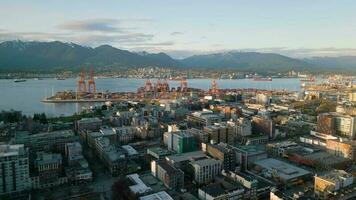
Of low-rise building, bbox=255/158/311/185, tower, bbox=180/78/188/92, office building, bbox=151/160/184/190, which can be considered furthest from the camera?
tower, bbox=180/78/188/92

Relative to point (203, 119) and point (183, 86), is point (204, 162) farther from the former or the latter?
→ point (183, 86)

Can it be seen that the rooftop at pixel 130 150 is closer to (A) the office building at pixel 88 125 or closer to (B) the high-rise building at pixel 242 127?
(A) the office building at pixel 88 125

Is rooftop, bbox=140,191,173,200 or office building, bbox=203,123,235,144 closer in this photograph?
rooftop, bbox=140,191,173,200

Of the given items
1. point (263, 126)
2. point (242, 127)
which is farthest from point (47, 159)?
point (263, 126)

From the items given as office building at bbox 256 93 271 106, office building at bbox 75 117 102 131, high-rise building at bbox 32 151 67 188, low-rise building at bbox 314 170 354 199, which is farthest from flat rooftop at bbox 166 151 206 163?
office building at bbox 256 93 271 106

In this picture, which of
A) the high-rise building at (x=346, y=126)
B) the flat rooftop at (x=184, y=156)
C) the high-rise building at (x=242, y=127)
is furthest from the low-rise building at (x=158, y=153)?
the high-rise building at (x=346, y=126)

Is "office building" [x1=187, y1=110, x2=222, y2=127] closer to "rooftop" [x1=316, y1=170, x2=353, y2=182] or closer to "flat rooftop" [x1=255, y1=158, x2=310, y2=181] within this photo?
"flat rooftop" [x1=255, y1=158, x2=310, y2=181]
